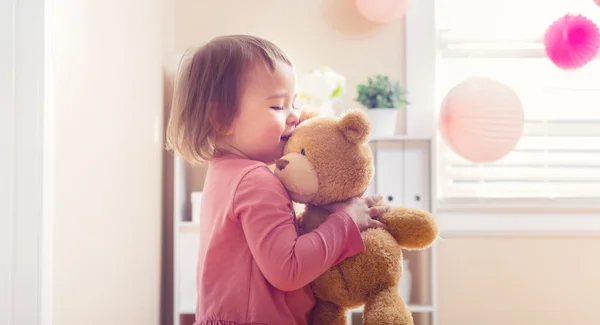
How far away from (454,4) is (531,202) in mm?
930

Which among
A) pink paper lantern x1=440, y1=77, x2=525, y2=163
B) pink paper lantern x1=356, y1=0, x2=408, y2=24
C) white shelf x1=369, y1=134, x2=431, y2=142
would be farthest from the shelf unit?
pink paper lantern x1=356, y1=0, x2=408, y2=24

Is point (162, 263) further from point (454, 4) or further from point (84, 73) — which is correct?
point (454, 4)

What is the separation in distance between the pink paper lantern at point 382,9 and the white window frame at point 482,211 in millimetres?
143

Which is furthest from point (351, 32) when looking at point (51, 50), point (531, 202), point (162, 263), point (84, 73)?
point (51, 50)

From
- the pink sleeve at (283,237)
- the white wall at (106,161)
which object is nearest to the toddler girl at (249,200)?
the pink sleeve at (283,237)

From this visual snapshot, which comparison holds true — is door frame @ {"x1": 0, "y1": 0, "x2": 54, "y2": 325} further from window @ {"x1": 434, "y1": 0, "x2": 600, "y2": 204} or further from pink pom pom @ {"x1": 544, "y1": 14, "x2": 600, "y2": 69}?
pink pom pom @ {"x1": 544, "y1": 14, "x2": 600, "y2": 69}

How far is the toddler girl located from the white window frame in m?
1.76

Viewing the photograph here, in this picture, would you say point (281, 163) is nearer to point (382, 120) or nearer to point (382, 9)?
point (382, 120)

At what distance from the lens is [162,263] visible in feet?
8.29

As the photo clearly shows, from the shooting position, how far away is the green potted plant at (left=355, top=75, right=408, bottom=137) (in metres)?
2.46

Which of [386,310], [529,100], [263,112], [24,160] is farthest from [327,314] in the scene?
[529,100]

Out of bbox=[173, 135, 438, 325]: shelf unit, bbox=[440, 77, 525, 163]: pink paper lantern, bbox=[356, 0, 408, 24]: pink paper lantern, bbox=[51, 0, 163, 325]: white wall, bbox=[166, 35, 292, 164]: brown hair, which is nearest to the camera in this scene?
bbox=[166, 35, 292, 164]: brown hair

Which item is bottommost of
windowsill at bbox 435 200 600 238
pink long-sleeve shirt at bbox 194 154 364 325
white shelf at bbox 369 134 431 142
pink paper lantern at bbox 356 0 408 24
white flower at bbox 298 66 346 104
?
windowsill at bbox 435 200 600 238

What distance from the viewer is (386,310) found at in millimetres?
842
